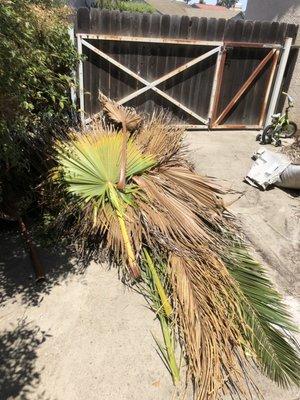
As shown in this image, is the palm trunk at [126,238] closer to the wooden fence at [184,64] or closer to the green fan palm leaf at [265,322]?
the green fan palm leaf at [265,322]

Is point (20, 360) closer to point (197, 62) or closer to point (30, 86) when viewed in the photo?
point (30, 86)

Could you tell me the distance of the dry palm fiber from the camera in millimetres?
3029

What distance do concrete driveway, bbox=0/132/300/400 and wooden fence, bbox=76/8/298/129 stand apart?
405cm

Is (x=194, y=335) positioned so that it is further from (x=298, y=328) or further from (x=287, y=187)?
Result: (x=287, y=187)

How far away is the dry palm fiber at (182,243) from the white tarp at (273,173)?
5.01 feet

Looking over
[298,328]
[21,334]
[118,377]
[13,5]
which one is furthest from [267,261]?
[13,5]

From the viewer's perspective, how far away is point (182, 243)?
390 cm

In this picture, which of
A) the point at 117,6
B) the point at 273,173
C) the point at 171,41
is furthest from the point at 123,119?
the point at 117,6

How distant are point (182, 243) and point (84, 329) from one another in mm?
1366

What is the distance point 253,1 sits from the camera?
10141mm

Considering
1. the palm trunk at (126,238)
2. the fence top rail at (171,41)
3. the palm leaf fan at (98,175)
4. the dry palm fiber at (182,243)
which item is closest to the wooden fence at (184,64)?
the fence top rail at (171,41)

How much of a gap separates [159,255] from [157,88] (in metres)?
4.95

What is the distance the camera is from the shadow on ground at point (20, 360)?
288 centimetres

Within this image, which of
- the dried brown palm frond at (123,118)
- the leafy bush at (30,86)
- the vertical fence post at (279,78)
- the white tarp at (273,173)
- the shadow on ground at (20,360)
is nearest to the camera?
the leafy bush at (30,86)
